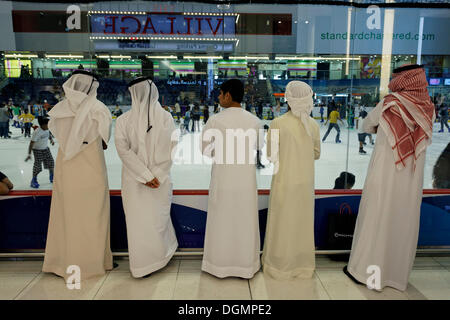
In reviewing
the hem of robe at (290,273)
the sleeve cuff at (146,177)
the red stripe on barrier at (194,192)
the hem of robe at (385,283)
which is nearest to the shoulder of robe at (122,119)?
the sleeve cuff at (146,177)

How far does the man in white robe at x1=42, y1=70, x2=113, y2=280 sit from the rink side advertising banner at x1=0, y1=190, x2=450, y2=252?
1.13 ft

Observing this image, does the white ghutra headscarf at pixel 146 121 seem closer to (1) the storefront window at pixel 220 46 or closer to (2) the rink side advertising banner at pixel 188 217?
(2) the rink side advertising banner at pixel 188 217

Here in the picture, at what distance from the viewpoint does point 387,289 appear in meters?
2.38

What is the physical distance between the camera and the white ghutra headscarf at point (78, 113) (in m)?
2.39

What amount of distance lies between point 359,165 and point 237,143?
4.27 m

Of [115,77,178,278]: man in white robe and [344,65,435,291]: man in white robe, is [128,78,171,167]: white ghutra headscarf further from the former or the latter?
[344,65,435,291]: man in white robe

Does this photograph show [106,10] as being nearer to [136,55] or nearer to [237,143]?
[136,55]

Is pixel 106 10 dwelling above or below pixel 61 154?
above
